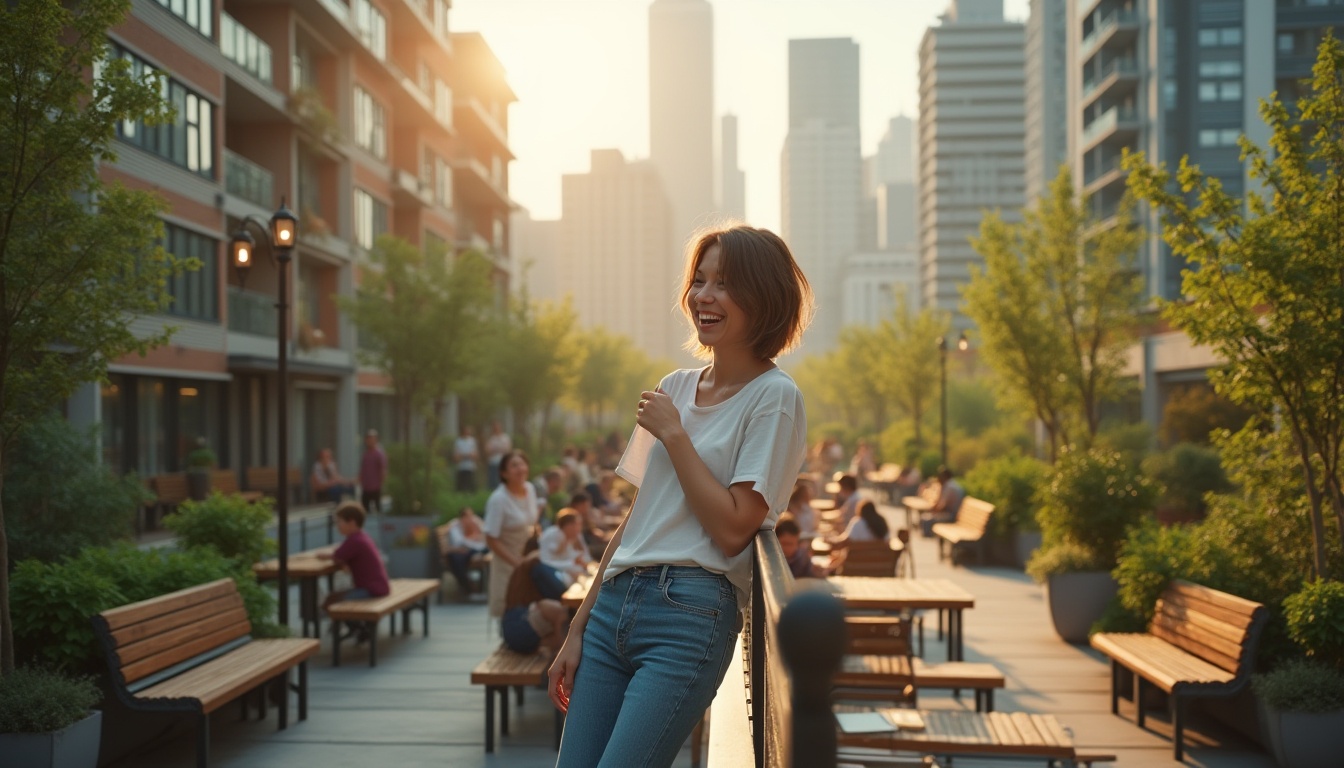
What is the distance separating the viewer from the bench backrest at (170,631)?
24.8 ft

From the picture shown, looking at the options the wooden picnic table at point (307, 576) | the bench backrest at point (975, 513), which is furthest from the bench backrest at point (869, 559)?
the bench backrest at point (975, 513)

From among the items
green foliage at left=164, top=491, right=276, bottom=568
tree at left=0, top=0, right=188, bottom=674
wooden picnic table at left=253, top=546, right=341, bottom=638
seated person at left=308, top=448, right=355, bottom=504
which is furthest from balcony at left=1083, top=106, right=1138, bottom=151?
tree at left=0, top=0, right=188, bottom=674

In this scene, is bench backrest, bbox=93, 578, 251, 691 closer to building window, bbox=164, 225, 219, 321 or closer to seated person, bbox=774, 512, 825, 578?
seated person, bbox=774, 512, 825, 578

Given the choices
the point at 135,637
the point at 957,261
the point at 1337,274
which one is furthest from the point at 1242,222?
the point at 957,261

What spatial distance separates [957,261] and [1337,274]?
146254mm

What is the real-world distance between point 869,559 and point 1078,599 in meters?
2.39

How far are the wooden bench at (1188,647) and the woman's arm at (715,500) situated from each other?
710 centimetres

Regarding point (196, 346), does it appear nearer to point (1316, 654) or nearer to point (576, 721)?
point (1316, 654)

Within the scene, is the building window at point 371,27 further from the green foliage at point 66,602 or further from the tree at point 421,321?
the green foliage at point 66,602

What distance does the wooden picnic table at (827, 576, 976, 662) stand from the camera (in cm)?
1077

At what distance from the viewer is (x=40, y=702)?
6992 mm

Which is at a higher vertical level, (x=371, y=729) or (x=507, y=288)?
(x=507, y=288)

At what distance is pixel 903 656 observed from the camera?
364 inches

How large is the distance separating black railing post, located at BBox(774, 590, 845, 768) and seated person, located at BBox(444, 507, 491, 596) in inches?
623
